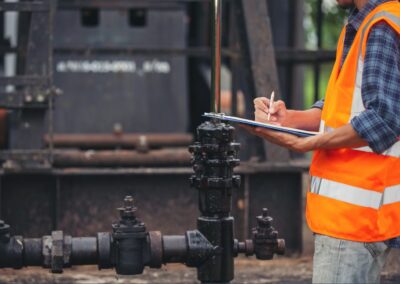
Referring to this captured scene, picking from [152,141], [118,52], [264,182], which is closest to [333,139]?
[264,182]

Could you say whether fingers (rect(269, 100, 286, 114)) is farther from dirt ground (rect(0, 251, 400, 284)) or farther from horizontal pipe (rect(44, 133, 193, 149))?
horizontal pipe (rect(44, 133, 193, 149))

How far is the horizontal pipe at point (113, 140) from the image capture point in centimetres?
924

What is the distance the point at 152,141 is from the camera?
30.7 feet

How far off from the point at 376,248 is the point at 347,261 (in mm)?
120

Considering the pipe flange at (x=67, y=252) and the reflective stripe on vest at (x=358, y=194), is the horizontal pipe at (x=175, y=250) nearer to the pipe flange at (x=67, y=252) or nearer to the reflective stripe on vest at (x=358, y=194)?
the pipe flange at (x=67, y=252)

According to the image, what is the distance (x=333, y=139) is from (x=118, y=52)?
17.2ft

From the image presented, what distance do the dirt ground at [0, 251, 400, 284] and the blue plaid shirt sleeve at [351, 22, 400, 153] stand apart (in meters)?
3.19

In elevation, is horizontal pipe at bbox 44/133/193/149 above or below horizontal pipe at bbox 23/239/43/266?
above

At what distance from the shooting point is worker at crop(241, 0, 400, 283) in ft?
11.4

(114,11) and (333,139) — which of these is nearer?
(333,139)

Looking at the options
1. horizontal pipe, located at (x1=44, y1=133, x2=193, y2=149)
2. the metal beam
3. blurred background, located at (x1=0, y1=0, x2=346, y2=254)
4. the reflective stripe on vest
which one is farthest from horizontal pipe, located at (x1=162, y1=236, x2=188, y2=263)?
horizontal pipe, located at (x1=44, y1=133, x2=193, y2=149)

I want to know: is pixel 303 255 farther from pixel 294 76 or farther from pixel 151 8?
pixel 151 8

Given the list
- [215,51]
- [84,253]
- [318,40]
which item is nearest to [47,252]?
[84,253]

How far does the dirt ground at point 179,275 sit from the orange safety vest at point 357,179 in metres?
2.98
